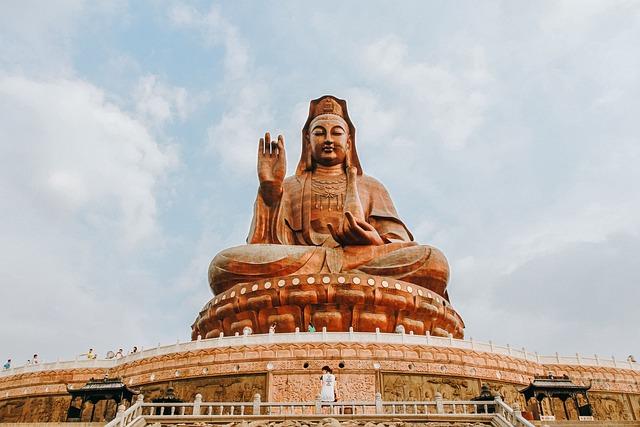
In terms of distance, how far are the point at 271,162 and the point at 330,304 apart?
16.2ft

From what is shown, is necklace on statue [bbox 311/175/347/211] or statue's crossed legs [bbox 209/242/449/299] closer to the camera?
statue's crossed legs [bbox 209/242/449/299]

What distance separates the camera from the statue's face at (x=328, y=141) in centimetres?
2072

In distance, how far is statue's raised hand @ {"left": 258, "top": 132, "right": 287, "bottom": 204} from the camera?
60.6 ft

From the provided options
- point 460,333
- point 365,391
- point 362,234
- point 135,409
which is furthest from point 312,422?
point 460,333

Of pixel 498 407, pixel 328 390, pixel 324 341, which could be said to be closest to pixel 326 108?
pixel 324 341

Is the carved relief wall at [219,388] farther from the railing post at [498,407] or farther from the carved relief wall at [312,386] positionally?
the railing post at [498,407]

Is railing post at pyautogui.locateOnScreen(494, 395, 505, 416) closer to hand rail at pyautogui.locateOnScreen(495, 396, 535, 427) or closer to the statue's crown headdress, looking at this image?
hand rail at pyautogui.locateOnScreen(495, 396, 535, 427)

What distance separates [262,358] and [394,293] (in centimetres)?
460

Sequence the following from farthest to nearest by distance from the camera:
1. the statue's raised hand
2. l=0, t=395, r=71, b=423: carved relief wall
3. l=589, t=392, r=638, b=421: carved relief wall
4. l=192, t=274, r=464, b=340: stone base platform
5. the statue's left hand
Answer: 1. the statue's raised hand
2. the statue's left hand
3. l=192, t=274, r=464, b=340: stone base platform
4. l=0, t=395, r=71, b=423: carved relief wall
5. l=589, t=392, r=638, b=421: carved relief wall

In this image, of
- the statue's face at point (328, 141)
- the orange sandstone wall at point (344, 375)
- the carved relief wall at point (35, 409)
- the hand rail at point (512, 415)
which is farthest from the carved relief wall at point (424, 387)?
the statue's face at point (328, 141)

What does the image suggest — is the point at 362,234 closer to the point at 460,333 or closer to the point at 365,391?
the point at 460,333

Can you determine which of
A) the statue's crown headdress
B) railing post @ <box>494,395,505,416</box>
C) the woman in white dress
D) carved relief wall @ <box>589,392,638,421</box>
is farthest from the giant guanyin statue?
railing post @ <box>494,395,505,416</box>

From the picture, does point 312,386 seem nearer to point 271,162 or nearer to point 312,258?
point 312,258

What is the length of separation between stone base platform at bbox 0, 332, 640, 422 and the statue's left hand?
4482 mm
